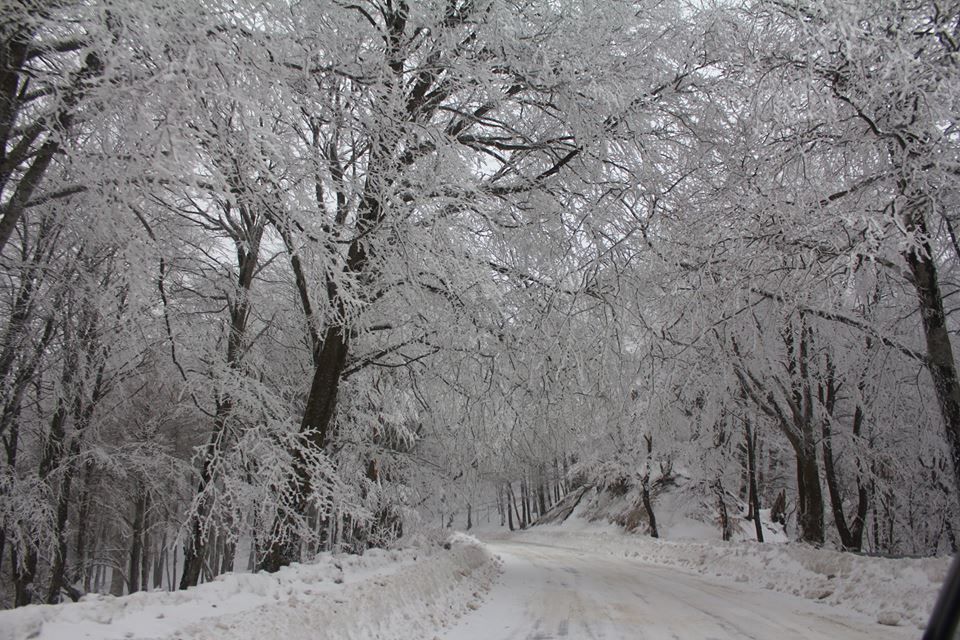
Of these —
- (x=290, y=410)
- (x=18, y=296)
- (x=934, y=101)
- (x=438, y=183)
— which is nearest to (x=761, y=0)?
(x=934, y=101)

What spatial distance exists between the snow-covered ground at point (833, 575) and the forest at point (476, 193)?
1.80 m

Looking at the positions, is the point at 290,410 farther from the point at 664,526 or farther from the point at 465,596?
the point at 664,526

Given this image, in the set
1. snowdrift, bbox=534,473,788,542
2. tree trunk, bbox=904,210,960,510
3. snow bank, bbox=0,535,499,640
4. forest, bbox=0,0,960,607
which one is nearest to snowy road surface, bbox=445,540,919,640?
snow bank, bbox=0,535,499,640

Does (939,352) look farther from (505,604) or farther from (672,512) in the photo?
(672,512)

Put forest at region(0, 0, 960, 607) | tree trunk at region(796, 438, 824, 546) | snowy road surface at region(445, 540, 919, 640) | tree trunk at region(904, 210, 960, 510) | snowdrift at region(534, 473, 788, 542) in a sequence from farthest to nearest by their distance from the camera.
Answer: snowdrift at region(534, 473, 788, 542), tree trunk at region(796, 438, 824, 546), tree trunk at region(904, 210, 960, 510), snowy road surface at region(445, 540, 919, 640), forest at region(0, 0, 960, 607)

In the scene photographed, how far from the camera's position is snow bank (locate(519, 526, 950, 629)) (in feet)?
24.2

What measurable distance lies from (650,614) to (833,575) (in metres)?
3.82

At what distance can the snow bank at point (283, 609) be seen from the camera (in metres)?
4.09

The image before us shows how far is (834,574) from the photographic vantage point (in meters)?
9.59

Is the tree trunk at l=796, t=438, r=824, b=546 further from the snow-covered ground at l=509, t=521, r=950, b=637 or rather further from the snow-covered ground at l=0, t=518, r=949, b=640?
the snow-covered ground at l=0, t=518, r=949, b=640

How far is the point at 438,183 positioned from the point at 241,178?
78.0 inches

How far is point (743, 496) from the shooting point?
31156 millimetres

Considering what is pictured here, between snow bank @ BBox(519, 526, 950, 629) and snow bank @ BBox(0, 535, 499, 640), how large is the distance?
5.23m

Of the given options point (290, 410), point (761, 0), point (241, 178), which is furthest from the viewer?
point (290, 410)
